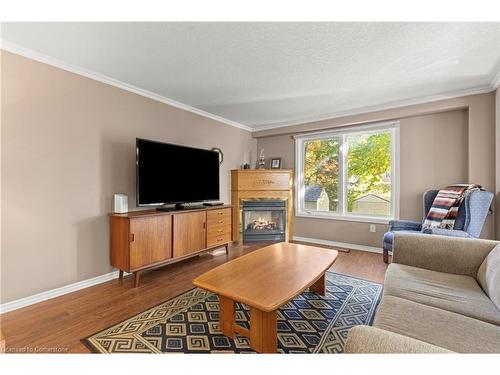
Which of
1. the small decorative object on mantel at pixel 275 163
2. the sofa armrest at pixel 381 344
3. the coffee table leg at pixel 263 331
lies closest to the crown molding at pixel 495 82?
the small decorative object on mantel at pixel 275 163

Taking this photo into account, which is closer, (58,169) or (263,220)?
(58,169)

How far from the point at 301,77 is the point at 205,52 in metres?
1.08

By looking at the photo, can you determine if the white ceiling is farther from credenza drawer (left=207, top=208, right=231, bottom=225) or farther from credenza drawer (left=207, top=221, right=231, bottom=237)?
credenza drawer (left=207, top=221, right=231, bottom=237)

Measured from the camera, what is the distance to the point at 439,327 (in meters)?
1.10

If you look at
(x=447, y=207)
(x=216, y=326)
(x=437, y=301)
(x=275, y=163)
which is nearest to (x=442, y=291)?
(x=437, y=301)

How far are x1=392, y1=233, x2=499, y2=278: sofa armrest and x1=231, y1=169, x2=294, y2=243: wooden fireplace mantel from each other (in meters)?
2.35

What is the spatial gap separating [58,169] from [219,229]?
1.97m

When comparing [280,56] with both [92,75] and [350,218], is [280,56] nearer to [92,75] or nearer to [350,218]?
[92,75]

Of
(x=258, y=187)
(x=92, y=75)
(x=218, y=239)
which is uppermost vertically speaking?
(x=92, y=75)

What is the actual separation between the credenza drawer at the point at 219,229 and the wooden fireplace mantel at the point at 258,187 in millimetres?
546

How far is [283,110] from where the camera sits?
12.2 ft

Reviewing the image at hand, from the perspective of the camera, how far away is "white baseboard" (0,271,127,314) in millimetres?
1931
